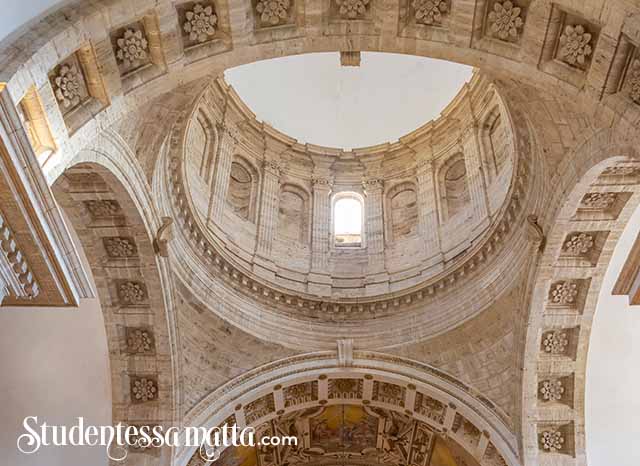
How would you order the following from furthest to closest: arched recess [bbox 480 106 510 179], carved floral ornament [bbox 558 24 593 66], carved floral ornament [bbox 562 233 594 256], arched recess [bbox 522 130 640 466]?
arched recess [bbox 480 106 510 179] < carved floral ornament [bbox 562 233 594 256] < arched recess [bbox 522 130 640 466] < carved floral ornament [bbox 558 24 593 66]

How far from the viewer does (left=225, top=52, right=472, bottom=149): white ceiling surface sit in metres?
23.7

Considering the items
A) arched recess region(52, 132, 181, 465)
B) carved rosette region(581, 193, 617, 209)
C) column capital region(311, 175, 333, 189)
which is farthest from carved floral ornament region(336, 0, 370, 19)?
column capital region(311, 175, 333, 189)

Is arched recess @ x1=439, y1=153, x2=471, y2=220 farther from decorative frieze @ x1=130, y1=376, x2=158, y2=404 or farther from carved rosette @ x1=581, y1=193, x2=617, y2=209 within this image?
decorative frieze @ x1=130, y1=376, x2=158, y2=404

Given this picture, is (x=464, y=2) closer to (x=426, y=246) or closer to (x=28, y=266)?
(x=28, y=266)

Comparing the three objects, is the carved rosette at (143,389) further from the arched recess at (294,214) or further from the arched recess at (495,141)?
the arched recess at (495,141)

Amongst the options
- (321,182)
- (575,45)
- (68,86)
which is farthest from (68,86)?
(321,182)

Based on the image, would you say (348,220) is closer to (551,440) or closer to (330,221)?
(330,221)

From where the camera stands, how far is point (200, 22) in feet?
32.3

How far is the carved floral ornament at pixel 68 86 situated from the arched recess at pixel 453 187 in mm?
11453

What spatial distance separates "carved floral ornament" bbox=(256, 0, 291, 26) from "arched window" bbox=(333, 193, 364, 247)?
32.7 feet

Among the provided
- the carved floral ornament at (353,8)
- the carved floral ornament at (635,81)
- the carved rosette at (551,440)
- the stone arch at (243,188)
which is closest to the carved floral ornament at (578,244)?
the carved rosette at (551,440)

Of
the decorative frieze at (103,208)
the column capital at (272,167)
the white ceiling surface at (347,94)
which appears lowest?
the decorative frieze at (103,208)

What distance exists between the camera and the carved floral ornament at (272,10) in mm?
10000

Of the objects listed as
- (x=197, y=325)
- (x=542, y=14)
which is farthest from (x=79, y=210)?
(x=542, y=14)
